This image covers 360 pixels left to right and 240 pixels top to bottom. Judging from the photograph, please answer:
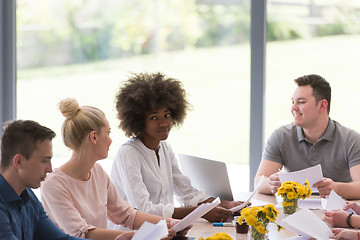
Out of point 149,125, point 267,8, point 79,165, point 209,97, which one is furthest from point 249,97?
point 79,165

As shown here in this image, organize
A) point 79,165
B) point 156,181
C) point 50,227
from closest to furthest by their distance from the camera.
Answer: point 50,227, point 79,165, point 156,181

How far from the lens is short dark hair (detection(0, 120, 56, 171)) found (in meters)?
1.95

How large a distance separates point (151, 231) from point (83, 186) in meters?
0.58

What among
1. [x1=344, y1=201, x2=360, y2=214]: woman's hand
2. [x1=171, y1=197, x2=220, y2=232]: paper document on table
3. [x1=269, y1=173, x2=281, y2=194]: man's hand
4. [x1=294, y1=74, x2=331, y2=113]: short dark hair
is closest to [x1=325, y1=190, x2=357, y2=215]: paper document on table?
[x1=344, y1=201, x2=360, y2=214]: woman's hand

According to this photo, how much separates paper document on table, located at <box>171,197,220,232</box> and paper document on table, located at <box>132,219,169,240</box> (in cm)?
19

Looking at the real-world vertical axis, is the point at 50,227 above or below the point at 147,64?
below

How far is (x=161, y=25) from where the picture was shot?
→ 436cm

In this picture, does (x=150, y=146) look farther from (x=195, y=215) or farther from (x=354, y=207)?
(x=354, y=207)

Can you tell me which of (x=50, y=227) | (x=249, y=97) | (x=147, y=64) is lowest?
(x=50, y=227)

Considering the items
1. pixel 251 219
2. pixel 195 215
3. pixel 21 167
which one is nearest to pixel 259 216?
pixel 251 219

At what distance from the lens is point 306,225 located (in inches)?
86.2

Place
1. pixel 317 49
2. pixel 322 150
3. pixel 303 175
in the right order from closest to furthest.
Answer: pixel 303 175
pixel 322 150
pixel 317 49

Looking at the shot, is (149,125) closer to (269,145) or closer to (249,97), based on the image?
(269,145)

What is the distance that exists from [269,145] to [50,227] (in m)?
1.72
